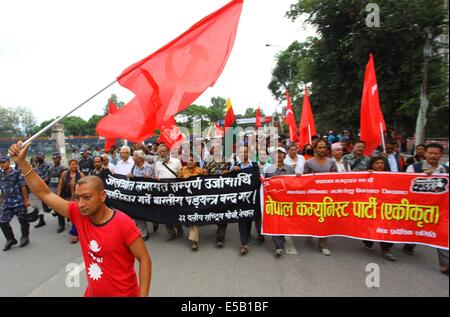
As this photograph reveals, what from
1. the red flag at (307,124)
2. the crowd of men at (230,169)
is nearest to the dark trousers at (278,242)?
the crowd of men at (230,169)

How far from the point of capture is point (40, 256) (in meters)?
4.33

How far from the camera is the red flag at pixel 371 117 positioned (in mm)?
5062

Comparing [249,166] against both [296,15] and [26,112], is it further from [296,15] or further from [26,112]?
[26,112]

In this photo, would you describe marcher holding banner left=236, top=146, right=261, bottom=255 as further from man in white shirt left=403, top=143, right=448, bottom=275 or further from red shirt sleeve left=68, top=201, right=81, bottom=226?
red shirt sleeve left=68, top=201, right=81, bottom=226

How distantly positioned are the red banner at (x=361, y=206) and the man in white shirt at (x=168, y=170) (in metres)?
1.66

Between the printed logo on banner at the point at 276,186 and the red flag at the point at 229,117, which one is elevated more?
the red flag at the point at 229,117

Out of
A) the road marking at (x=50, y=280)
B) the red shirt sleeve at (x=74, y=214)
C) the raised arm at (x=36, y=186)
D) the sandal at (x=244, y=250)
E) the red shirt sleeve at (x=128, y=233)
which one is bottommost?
the road marking at (x=50, y=280)

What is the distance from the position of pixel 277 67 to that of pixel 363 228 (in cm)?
4462

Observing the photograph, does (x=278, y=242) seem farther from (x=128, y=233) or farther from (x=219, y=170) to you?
(x=128, y=233)

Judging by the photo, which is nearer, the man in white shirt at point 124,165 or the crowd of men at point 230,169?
the crowd of men at point 230,169

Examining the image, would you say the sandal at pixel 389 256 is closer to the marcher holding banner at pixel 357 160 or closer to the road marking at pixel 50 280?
the marcher holding banner at pixel 357 160

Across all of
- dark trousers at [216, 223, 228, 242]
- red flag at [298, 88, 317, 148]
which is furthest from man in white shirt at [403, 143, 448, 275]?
red flag at [298, 88, 317, 148]

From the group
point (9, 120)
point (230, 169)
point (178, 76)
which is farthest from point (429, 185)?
point (9, 120)

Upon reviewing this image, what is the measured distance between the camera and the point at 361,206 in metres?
3.83
